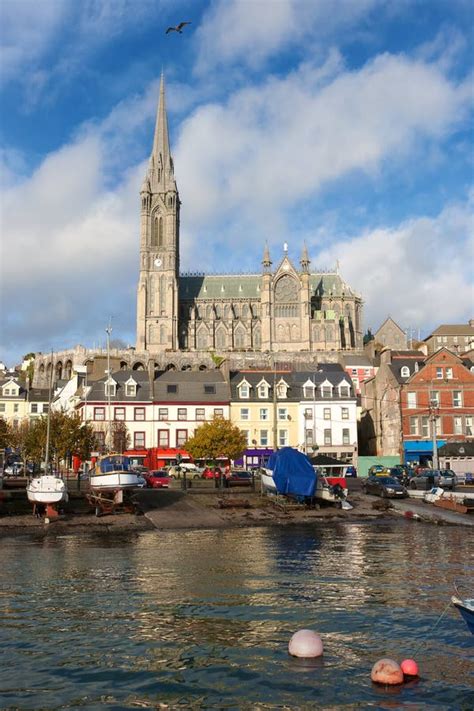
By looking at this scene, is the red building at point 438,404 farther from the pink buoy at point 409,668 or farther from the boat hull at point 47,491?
the pink buoy at point 409,668

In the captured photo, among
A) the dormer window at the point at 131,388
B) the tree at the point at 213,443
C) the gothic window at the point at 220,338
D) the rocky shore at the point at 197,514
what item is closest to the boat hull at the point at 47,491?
the rocky shore at the point at 197,514

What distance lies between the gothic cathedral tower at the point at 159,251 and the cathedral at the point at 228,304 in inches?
9.2

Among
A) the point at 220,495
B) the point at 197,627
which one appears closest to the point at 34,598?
the point at 197,627

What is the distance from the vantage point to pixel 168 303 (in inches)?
Answer: 6398

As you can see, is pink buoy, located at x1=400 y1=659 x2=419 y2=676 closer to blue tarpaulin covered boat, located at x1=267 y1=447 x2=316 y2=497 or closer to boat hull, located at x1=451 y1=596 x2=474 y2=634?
boat hull, located at x1=451 y1=596 x2=474 y2=634

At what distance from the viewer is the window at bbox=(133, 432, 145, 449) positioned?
245 ft

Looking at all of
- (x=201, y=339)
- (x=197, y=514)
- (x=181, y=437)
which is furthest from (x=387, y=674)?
(x=201, y=339)

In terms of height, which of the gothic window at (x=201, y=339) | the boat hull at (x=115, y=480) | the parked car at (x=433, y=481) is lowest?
the parked car at (x=433, y=481)

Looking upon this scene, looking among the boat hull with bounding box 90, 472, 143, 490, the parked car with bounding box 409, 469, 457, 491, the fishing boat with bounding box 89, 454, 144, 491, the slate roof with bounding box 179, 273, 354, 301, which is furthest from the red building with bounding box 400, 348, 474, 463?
the slate roof with bounding box 179, 273, 354, 301

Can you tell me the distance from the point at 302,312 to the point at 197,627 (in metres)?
144

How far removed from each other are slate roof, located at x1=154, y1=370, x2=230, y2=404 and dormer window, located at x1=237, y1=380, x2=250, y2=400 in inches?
53.8

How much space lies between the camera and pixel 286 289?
161875 millimetres

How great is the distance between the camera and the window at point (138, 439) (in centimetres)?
7462

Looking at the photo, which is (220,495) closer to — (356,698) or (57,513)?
(57,513)
